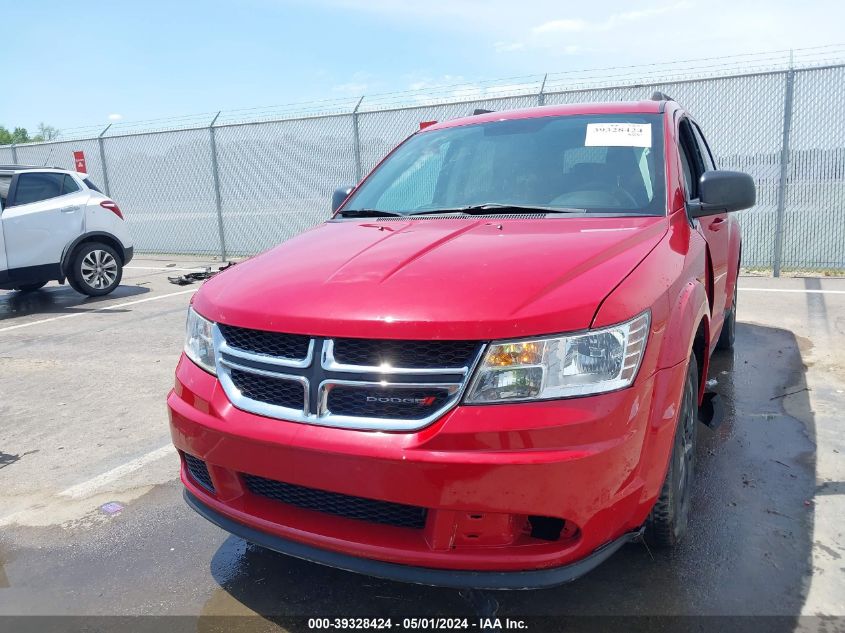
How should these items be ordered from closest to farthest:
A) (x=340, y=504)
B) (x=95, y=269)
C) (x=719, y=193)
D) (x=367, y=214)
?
(x=340, y=504) → (x=719, y=193) → (x=367, y=214) → (x=95, y=269)

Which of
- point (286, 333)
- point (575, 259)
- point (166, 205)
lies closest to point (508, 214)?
point (575, 259)

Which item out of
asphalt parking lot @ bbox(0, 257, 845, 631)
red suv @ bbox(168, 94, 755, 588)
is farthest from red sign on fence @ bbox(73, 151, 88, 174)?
red suv @ bbox(168, 94, 755, 588)

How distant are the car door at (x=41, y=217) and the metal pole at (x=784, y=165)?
30.1 ft

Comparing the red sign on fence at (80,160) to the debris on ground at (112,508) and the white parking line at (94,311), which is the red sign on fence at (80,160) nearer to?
the white parking line at (94,311)

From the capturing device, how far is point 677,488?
2434 mm

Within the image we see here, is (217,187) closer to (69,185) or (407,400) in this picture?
(69,185)

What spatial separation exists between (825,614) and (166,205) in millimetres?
14381

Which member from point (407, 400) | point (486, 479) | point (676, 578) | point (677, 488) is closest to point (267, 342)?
point (407, 400)

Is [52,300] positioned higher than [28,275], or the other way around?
[28,275]

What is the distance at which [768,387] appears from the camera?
14.9 ft

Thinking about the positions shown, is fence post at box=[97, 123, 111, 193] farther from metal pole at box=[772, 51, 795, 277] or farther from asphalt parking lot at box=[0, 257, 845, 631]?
metal pole at box=[772, 51, 795, 277]

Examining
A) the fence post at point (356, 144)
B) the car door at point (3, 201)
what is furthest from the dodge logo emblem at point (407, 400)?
the fence post at point (356, 144)

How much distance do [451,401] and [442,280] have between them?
42 centimetres

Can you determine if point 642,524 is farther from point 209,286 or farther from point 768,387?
point 768,387
